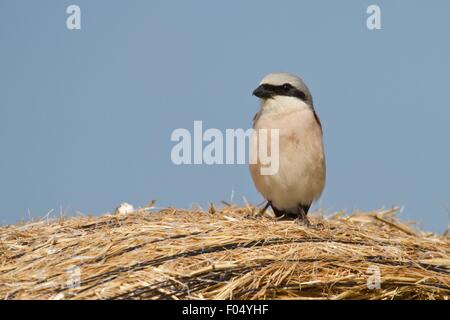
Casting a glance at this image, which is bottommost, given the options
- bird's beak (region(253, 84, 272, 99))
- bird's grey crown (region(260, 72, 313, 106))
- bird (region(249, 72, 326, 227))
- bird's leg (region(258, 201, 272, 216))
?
bird's leg (region(258, 201, 272, 216))

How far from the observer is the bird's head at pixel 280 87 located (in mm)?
6676

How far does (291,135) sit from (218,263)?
1940 millimetres

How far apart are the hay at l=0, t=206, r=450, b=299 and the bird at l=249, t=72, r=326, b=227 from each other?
100 cm

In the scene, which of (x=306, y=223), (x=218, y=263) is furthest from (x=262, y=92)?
(x=218, y=263)

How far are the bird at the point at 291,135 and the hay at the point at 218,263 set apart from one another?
996 millimetres

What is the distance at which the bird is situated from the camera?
6.66m

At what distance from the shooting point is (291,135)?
6629 millimetres

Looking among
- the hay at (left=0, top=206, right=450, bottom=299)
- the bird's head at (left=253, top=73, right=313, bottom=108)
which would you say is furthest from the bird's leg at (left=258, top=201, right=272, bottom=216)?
the hay at (left=0, top=206, right=450, bottom=299)

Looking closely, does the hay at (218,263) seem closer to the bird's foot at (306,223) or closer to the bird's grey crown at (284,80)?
the bird's foot at (306,223)

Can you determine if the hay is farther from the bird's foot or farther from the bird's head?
the bird's head

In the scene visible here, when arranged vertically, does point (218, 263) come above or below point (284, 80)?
below

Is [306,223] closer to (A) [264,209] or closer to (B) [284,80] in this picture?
(A) [264,209]
